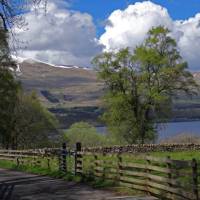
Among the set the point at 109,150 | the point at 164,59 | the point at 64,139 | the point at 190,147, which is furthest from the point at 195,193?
the point at 64,139

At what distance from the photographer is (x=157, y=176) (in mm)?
17484

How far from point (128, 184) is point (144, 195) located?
1871 mm

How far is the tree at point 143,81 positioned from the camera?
66125 mm

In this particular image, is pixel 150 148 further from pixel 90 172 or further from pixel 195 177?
pixel 195 177

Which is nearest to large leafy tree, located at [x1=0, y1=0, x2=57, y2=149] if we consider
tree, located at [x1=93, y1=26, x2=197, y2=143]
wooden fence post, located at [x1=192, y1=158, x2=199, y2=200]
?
tree, located at [x1=93, y1=26, x2=197, y2=143]

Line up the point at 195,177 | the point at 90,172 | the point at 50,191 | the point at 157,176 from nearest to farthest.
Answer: the point at 195,177 < the point at 157,176 < the point at 50,191 < the point at 90,172

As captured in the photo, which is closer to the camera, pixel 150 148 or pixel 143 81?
pixel 150 148

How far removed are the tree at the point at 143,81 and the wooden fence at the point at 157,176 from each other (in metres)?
42.0

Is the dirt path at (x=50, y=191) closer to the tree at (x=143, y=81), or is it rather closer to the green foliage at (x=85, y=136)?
the tree at (x=143, y=81)

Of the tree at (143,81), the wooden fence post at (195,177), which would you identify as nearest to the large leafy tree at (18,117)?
the tree at (143,81)

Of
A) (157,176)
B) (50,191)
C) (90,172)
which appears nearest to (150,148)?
(90,172)

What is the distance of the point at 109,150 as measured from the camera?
50.6m

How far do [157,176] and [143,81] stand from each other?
49930 millimetres

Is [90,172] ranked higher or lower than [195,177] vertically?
higher
